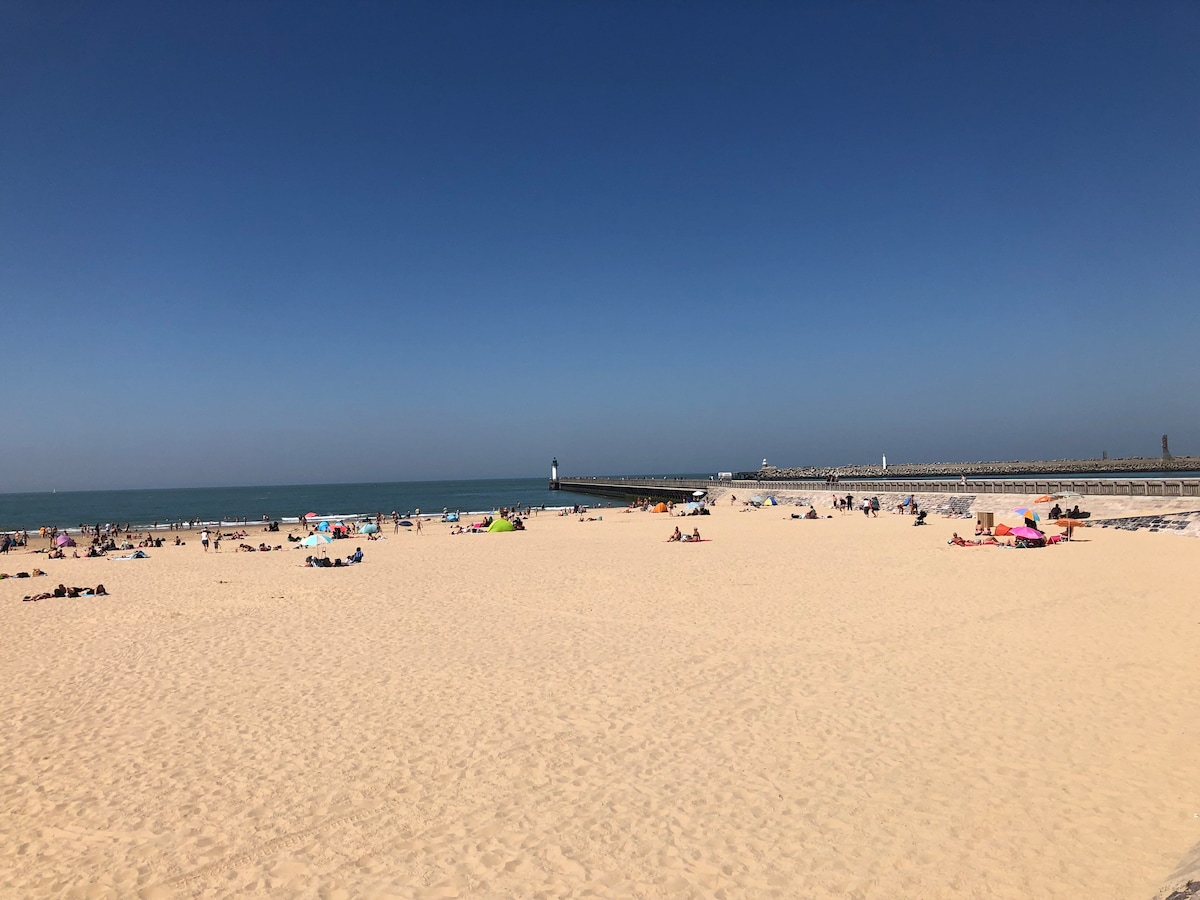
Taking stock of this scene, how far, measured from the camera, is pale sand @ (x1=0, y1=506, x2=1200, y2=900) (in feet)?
14.7

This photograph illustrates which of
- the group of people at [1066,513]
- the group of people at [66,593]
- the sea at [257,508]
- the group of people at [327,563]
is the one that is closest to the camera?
the group of people at [66,593]

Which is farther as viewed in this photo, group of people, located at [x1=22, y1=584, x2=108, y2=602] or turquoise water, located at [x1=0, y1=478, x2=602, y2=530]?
turquoise water, located at [x1=0, y1=478, x2=602, y2=530]

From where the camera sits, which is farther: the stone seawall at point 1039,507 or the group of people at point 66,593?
the stone seawall at point 1039,507

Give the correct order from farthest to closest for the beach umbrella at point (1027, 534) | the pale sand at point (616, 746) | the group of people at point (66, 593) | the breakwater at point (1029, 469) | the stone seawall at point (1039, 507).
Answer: the breakwater at point (1029, 469)
the stone seawall at point (1039, 507)
the beach umbrella at point (1027, 534)
the group of people at point (66, 593)
the pale sand at point (616, 746)

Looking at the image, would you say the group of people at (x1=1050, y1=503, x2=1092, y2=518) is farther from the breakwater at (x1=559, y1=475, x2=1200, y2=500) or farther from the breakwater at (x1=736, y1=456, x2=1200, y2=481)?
the breakwater at (x1=736, y1=456, x2=1200, y2=481)

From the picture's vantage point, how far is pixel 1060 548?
18.9 m

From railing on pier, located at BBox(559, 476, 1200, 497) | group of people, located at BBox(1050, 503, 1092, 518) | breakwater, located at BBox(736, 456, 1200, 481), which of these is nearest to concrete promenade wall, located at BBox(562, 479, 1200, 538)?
railing on pier, located at BBox(559, 476, 1200, 497)

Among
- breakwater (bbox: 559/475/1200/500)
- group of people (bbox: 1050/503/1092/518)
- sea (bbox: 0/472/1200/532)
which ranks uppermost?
breakwater (bbox: 559/475/1200/500)

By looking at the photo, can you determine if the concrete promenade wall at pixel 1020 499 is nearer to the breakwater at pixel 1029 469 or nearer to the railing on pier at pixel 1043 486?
the railing on pier at pixel 1043 486

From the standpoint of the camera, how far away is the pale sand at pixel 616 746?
14.7 ft

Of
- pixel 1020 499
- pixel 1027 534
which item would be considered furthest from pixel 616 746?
pixel 1020 499

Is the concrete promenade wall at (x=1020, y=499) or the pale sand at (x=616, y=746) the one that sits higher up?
the concrete promenade wall at (x=1020, y=499)

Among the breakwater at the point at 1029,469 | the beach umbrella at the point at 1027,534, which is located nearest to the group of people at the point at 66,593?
the beach umbrella at the point at 1027,534

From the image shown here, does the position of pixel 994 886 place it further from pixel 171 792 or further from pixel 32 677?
pixel 32 677
